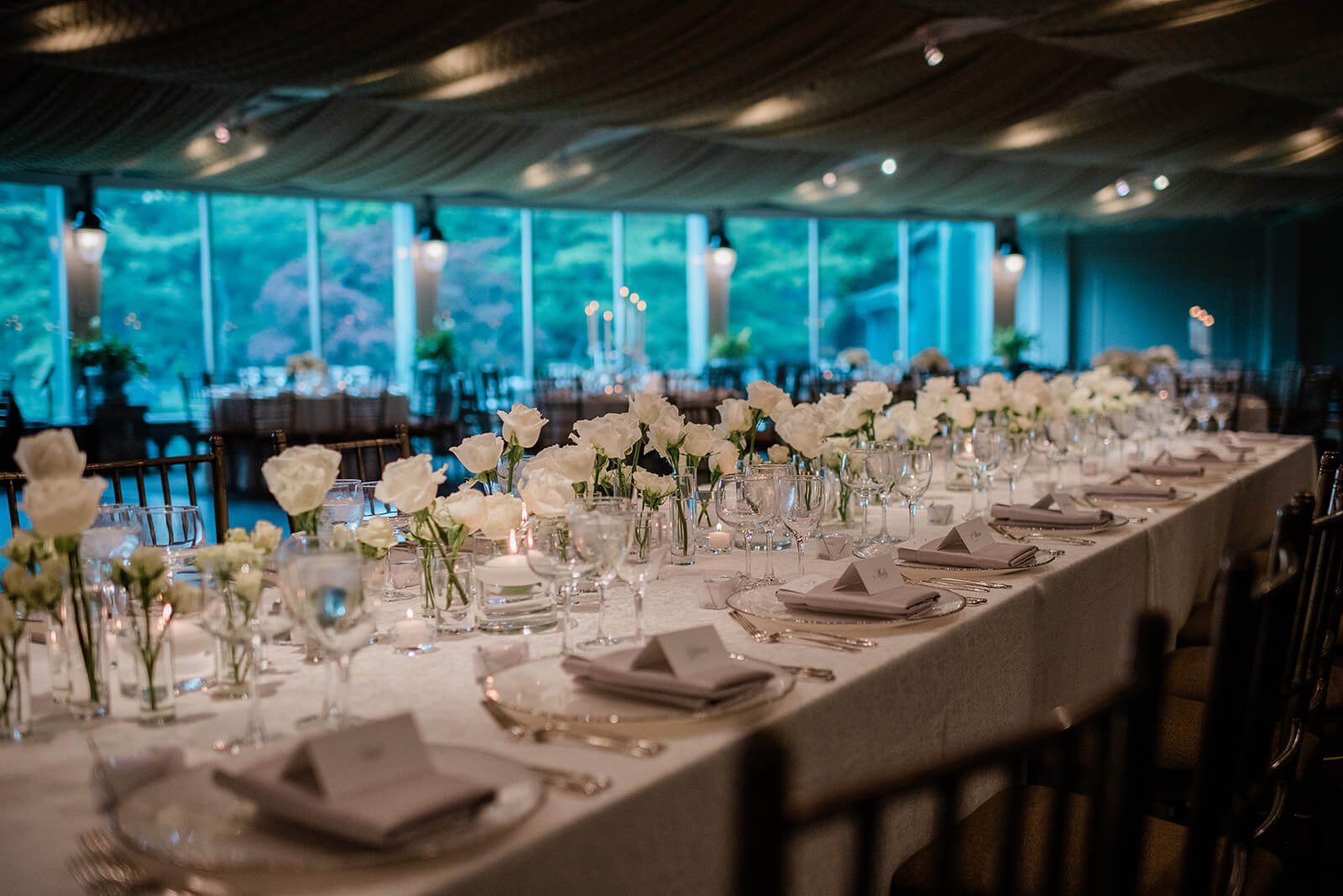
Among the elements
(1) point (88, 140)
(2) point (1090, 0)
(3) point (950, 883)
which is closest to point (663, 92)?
(2) point (1090, 0)

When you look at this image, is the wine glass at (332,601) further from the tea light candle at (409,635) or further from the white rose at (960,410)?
the white rose at (960,410)

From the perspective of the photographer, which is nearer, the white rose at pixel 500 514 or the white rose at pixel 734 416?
the white rose at pixel 500 514

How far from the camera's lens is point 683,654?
1470mm

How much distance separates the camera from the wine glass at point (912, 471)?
2.63 m

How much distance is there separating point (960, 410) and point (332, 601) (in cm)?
252

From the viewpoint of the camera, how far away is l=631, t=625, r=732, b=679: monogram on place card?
1.45 metres

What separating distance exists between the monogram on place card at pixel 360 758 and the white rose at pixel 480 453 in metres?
0.91

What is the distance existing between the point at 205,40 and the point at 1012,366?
10.7m

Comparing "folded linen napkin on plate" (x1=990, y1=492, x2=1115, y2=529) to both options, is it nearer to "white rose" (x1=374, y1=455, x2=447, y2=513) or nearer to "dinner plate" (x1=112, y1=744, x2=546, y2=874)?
"white rose" (x1=374, y1=455, x2=447, y2=513)

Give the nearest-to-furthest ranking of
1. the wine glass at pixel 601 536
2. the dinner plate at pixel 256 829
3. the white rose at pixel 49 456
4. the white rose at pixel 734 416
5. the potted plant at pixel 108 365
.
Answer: the dinner plate at pixel 256 829 < the white rose at pixel 49 456 < the wine glass at pixel 601 536 < the white rose at pixel 734 416 < the potted plant at pixel 108 365

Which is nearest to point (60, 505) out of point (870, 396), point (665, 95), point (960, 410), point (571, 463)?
point (571, 463)

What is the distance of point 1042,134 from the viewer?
36.9 feet

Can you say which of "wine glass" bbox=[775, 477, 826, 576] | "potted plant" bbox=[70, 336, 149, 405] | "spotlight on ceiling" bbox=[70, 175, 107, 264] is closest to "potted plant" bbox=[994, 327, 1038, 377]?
"potted plant" bbox=[70, 336, 149, 405]

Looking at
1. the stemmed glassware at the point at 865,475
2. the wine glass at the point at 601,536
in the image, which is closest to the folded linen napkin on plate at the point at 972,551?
the stemmed glassware at the point at 865,475
